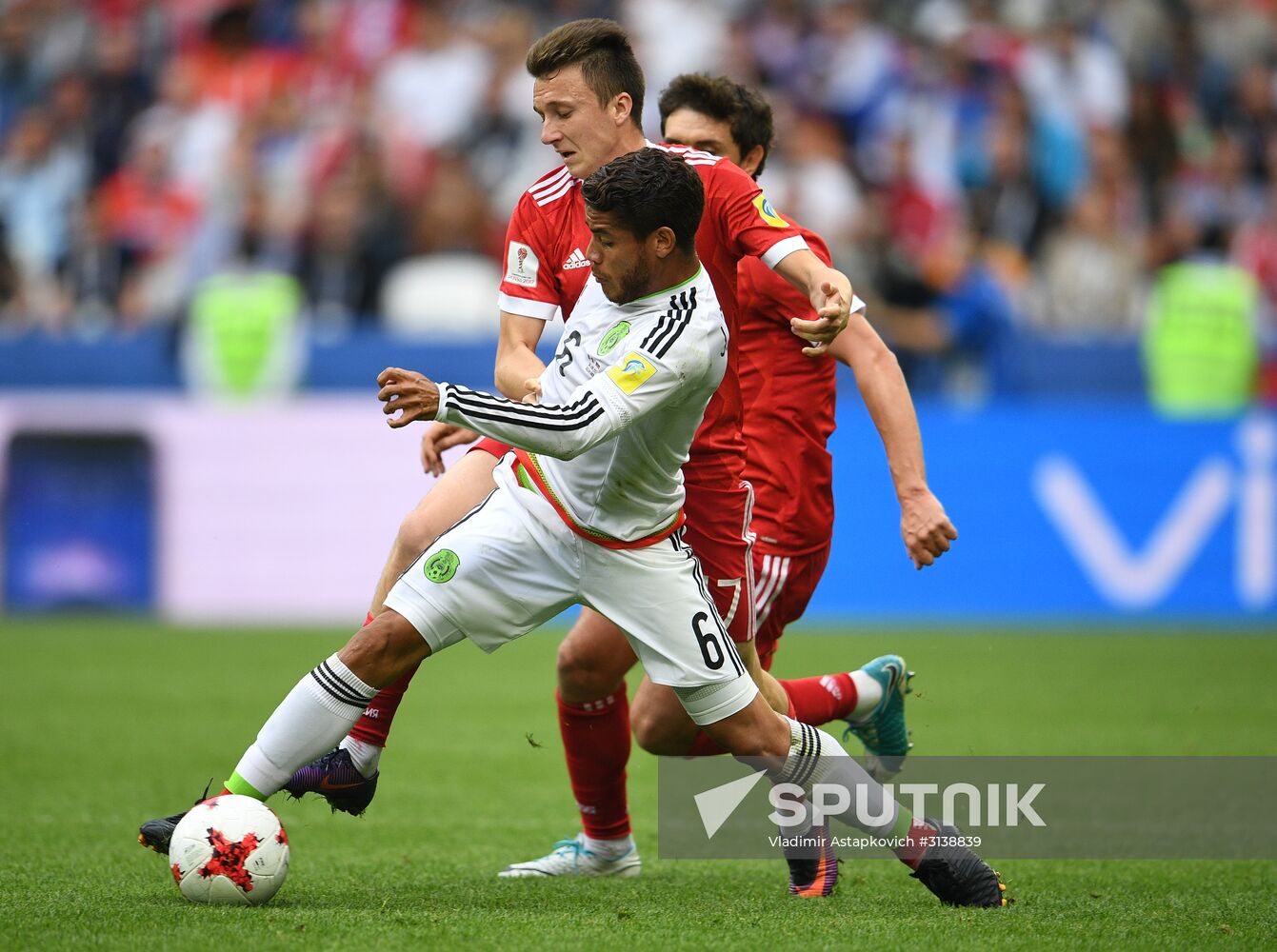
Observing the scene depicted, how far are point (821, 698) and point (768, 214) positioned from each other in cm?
163

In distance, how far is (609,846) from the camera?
5906 mm

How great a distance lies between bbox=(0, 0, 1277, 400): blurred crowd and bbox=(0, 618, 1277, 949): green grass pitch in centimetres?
293

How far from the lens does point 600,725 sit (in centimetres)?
585

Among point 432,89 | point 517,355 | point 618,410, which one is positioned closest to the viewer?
point 618,410

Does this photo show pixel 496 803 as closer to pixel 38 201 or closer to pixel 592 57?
pixel 592 57

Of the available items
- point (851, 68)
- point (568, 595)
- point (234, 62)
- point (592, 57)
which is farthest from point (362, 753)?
point (234, 62)

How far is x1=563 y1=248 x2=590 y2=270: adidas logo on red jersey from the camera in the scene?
5289mm

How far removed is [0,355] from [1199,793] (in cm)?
894

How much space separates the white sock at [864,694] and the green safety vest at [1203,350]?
7164 millimetres

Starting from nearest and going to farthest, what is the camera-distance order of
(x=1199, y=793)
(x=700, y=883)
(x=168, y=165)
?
1. (x=700, y=883)
2. (x=1199, y=793)
3. (x=168, y=165)

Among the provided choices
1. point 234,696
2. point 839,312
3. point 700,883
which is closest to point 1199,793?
point 700,883

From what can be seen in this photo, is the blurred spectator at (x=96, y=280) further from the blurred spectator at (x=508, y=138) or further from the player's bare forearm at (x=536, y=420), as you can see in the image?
the player's bare forearm at (x=536, y=420)

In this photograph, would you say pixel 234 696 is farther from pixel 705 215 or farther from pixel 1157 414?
pixel 1157 414

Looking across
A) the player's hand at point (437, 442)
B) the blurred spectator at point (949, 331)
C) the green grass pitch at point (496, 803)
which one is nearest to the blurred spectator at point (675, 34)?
the blurred spectator at point (949, 331)
